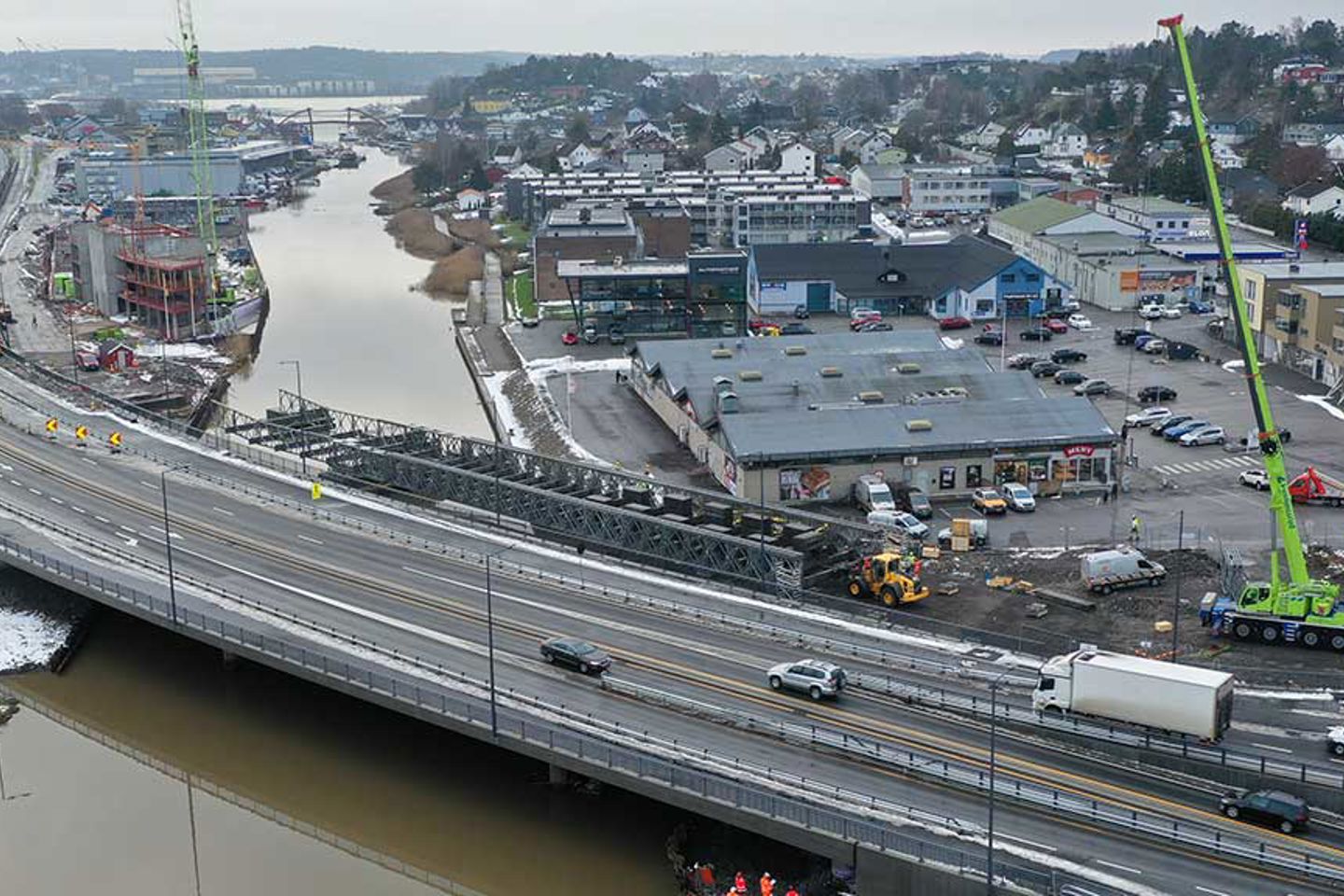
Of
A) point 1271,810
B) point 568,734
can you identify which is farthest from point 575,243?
point 1271,810

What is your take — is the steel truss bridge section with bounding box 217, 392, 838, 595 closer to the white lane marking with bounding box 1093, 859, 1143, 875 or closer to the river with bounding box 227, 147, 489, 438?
the river with bounding box 227, 147, 489, 438

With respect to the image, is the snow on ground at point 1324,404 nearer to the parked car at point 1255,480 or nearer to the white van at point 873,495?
the parked car at point 1255,480

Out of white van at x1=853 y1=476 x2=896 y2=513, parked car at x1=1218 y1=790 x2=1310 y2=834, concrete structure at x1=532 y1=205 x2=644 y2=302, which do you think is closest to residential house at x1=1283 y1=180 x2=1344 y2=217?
concrete structure at x1=532 y1=205 x2=644 y2=302

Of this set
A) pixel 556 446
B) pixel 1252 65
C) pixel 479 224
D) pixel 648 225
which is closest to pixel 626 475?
pixel 556 446

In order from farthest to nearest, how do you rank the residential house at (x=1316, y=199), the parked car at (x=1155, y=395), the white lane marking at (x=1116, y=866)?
the residential house at (x=1316, y=199)
the parked car at (x=1155, y=395)
the white lane marking at (x=1116, y=866)

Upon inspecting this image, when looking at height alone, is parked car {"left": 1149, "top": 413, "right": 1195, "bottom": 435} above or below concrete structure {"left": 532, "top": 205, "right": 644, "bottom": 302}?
below

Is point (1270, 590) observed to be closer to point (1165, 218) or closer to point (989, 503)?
point (989, 503)

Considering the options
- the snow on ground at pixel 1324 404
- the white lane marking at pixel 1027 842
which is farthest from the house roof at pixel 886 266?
the white lane marking at pixel 1027 842
